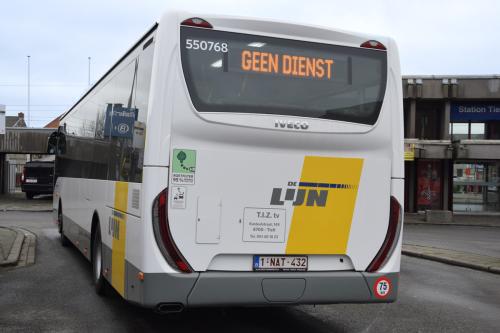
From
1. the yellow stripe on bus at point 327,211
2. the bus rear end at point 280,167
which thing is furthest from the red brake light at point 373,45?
the yellow stripe on bus at point 327,211

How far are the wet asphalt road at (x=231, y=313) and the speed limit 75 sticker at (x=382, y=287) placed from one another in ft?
2.93

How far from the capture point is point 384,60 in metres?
6.07

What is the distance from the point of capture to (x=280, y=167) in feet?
18.3

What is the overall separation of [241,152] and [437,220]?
24.8 m

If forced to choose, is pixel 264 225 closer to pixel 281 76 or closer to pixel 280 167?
pixel 280 167

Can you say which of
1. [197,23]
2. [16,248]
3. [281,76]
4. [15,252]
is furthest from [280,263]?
[16,248]

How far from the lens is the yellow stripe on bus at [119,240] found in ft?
19.9

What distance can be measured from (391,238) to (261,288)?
147 centimetres

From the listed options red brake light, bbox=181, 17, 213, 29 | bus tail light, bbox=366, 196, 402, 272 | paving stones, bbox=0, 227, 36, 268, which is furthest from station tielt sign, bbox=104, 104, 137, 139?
paving stones, bbox=0, 227, 36, 268

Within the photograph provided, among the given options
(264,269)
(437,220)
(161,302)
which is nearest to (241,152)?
(264,269)

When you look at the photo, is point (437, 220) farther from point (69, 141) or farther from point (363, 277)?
point (363, 277)

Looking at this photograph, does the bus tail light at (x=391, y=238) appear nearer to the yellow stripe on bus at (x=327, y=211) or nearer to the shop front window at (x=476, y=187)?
the yellow stripe on bus at (x=327, y=211)

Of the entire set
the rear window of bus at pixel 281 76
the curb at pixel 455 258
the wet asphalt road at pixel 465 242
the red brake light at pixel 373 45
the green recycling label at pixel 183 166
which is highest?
the red brake light at pixel 373 45

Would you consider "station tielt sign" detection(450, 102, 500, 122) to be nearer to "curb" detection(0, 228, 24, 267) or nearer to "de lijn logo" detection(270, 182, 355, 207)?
"curb" detection(0, 228, 24, 267)
